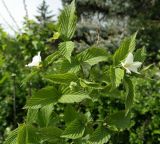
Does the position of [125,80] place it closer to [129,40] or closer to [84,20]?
[129,40]

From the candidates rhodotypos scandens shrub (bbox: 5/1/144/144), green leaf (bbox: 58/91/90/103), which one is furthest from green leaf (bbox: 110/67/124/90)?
green leaf (bbox: 58/91/90/103)

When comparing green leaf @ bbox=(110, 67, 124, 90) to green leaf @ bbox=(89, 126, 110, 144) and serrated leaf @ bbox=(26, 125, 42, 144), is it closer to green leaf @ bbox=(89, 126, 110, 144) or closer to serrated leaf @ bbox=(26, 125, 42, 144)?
green leaf @ bbox=(89, 126, 110, 144)

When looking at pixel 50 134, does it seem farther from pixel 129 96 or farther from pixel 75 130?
pixel 129 96

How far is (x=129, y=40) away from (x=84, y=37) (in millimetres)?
16387

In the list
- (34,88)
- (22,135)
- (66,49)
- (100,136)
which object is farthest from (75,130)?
(34,88)

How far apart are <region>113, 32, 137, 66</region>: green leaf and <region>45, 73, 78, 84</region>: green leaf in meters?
0.16

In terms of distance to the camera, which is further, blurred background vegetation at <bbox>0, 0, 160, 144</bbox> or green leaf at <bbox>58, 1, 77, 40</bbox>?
blurred background vegetation at <bbox>0, 0, 160, 144</bbox>

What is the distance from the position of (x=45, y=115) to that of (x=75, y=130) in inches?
5.4

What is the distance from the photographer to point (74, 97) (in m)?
1.88

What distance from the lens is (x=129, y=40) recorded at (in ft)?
6.23

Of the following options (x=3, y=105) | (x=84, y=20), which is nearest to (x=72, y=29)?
(x=3, y=105)

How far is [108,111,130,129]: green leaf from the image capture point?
6.36 ft

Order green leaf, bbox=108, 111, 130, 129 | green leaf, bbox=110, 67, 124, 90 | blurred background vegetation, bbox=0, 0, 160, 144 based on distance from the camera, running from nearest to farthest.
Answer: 1. green leaf, bbox=110, 67, 124, 90
2. green leaf, bbox=108, 111, 130, 129
3. blurred background vegetation, bbox=0, 0, 160, 144

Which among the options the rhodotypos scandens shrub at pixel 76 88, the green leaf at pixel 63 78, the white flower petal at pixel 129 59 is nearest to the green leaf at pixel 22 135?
the rhodotypos scandens shrub at pixel 76 88
